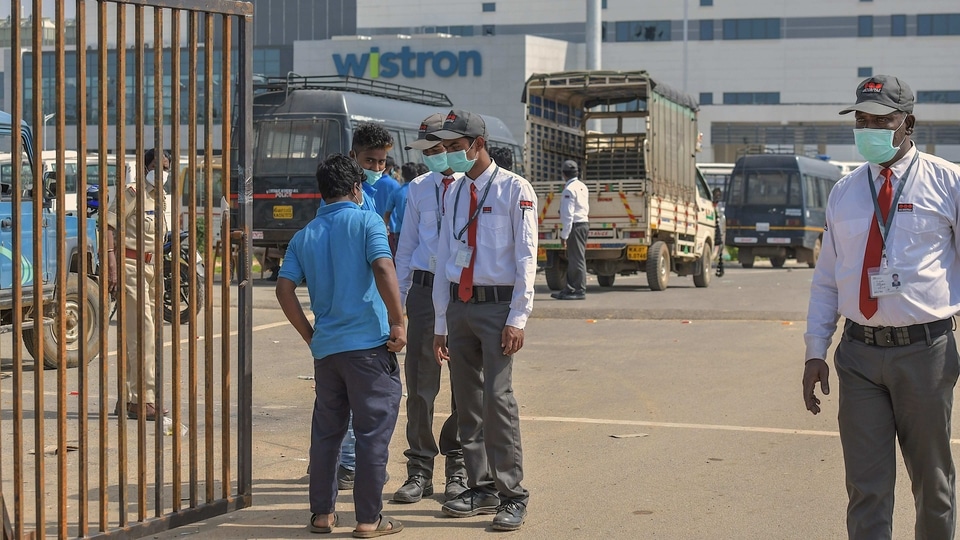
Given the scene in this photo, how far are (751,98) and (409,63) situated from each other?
2260cm

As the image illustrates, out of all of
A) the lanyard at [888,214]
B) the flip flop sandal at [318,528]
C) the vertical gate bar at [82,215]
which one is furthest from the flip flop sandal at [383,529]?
the lanyard at [888,214]

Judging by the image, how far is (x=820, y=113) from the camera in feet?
230

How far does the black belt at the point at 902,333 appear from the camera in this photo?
461 centimetres

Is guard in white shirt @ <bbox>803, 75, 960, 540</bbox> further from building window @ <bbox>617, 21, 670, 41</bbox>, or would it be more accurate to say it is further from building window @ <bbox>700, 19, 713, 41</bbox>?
building window @ <bbox>700, 19, 713, 41</bbox>

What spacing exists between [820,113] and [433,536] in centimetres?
6745

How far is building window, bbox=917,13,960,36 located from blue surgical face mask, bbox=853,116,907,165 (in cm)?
7034

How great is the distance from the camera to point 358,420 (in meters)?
5.84

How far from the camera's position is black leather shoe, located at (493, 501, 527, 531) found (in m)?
5.94

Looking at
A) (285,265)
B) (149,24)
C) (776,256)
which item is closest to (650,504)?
(285,265)

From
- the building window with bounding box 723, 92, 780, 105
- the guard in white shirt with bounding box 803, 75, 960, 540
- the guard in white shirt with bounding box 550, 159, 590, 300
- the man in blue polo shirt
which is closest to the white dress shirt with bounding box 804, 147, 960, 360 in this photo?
the guard in white shirt with bounding box 803, 75, 960, 540

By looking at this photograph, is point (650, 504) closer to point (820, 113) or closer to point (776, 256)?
point (776, 256)

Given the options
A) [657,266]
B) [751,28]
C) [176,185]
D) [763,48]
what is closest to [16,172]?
[176,185]

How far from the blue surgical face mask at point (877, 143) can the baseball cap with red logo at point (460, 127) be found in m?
1.96

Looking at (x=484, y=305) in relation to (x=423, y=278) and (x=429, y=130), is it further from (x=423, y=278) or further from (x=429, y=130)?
(x=429, y=130)
